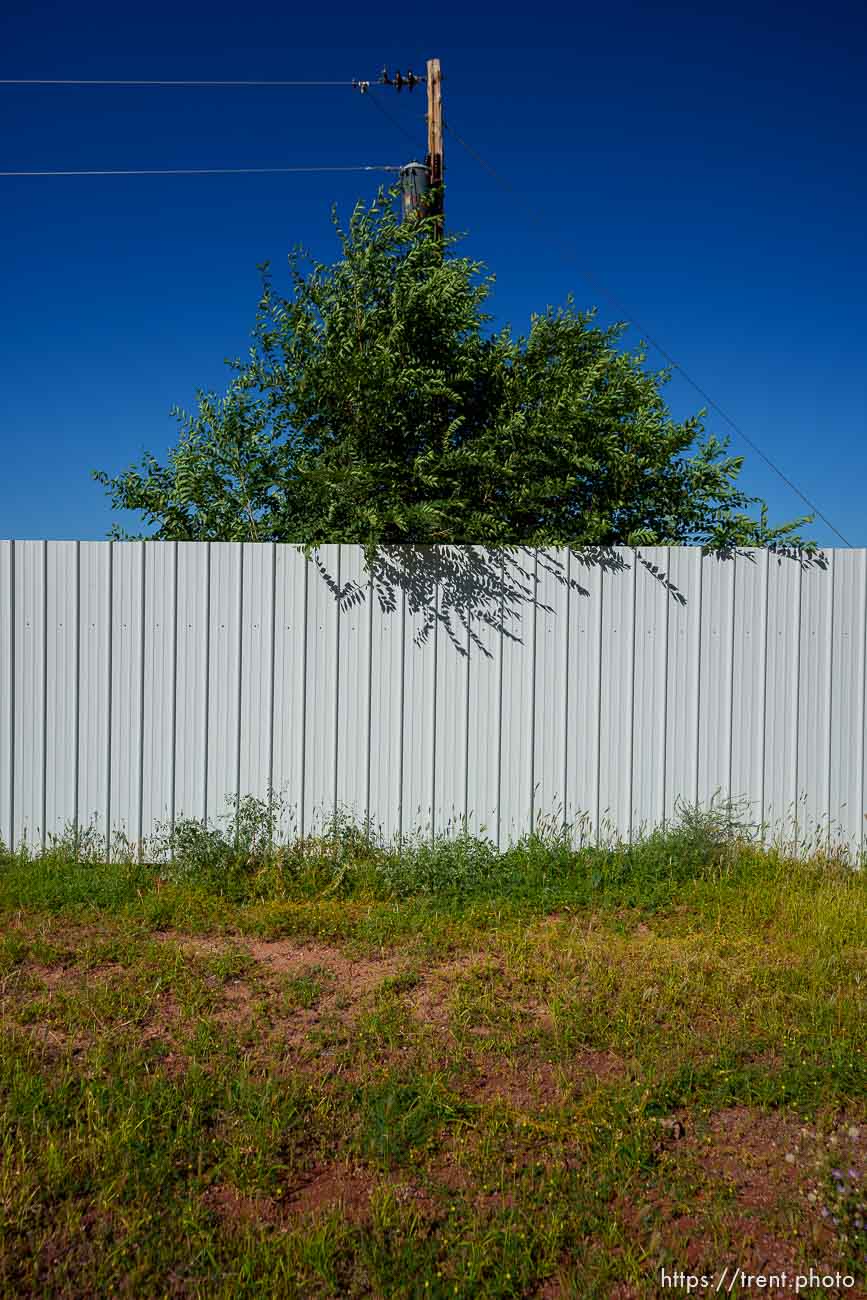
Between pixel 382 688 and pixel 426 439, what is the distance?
185 cm

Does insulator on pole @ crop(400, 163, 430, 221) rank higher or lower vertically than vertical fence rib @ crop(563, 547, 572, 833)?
higher

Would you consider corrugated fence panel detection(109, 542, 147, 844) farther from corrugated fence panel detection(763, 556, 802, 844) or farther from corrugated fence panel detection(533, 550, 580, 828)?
corrugated fence panel detection(763, 556, 802, 844)

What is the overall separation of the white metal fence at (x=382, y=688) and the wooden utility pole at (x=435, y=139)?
3390mm

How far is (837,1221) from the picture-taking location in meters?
2.38

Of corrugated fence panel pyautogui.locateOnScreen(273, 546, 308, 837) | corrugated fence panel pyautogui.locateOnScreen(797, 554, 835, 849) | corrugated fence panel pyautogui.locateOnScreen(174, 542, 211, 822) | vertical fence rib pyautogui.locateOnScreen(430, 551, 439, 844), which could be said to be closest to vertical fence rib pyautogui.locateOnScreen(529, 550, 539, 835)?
vertical fence rib pyautogui.locateOnScreen(430, 551, 439, 844)

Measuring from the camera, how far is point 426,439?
595 centimetres

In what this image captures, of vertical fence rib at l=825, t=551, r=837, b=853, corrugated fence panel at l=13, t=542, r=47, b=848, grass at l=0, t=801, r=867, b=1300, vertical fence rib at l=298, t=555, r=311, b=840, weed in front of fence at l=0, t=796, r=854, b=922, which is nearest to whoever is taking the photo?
grass at l=0, t=801, r=867, b=1300

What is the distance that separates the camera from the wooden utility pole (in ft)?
22.8

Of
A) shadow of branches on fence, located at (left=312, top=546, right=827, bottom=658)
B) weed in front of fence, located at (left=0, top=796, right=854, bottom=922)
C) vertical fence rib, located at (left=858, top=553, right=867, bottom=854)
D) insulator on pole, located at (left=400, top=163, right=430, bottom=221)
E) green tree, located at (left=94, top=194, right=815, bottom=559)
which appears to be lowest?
weed in front of fence, located at (left=0, top=796, right=854, bottom=922)

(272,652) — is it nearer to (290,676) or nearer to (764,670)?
(290,676)

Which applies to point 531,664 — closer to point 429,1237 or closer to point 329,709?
point 329,709

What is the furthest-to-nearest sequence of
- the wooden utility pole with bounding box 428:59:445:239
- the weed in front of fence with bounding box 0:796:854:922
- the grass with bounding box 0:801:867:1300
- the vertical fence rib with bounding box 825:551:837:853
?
the wooden utility pole with bounding box 428:59:445:239 → the vertical fence rib with bounding box 825:551:837:853 → the weed in front of fence with bounding box 0:796:854:922 → the grass with bounding box 0:801:867:1300

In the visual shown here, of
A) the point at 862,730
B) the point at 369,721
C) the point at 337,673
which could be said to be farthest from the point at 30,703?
the point at 862,730

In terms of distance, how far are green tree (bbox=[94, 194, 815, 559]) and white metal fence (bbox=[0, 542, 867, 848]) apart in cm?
41
